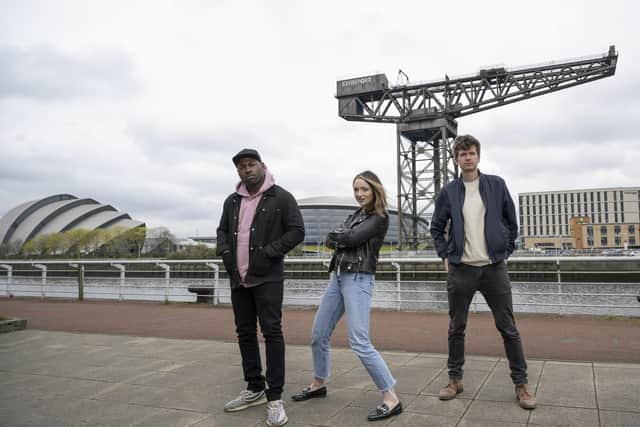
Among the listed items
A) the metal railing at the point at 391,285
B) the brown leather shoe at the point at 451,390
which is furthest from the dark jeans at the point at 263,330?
the metal railing at the point at 391,285

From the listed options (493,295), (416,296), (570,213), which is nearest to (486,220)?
(493,295)

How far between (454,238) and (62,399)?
3.17 m

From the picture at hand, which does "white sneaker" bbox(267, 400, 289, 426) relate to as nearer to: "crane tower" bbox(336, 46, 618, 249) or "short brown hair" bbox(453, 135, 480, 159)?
"short brown hair" bbox(453, 135, 480, 159)

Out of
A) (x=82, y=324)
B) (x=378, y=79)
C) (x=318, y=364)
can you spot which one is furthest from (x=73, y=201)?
(x=318, y=364)

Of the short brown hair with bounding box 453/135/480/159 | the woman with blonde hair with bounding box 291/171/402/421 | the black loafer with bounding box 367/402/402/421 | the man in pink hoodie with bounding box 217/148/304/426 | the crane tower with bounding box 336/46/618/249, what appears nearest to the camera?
the black loafer with bounding box 367/402/402/421

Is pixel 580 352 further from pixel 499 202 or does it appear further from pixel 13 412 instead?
pixel 13 412

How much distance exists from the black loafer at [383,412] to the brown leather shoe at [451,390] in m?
0.43

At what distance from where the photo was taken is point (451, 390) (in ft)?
11.5

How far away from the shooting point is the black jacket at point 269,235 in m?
3.38

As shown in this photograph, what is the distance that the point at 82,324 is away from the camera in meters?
7.92

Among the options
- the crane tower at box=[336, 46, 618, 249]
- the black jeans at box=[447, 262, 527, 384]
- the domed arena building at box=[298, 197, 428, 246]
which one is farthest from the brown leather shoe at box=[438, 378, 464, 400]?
the domed arena building at box=[298, 197, 428, 246]

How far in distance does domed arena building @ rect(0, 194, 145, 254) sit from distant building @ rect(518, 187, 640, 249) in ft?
290

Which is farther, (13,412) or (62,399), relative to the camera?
(62,399)

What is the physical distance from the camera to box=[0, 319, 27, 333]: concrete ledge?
6.88m
